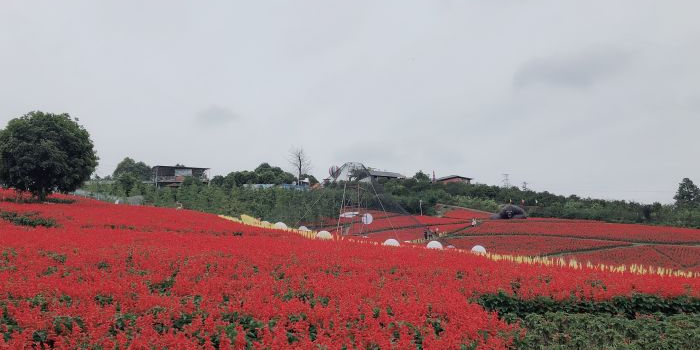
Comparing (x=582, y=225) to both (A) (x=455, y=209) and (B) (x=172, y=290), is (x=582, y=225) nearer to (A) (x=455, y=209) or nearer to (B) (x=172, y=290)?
(A) (x=455, y=209)

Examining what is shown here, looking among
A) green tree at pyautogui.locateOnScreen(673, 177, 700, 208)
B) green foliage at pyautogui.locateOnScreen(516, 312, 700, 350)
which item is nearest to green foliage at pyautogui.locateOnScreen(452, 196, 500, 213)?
green tree at pyautogui.locateOnScreen(673, 177, 700, 208)

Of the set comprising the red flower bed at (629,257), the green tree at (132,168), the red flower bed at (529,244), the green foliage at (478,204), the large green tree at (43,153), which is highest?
the green tree at (132,168)

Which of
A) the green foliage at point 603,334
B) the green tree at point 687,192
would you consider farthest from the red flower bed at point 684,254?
the green tree at point 687,192

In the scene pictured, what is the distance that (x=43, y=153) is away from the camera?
58.2ft

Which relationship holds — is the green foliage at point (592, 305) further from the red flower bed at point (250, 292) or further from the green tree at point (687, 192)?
the green tree at point (687, 192)

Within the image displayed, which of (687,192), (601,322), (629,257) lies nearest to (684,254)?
(629,257)

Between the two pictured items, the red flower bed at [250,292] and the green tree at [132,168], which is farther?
the green tree at [132,168]

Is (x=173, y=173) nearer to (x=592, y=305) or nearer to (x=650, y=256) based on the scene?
(x=650, y=256)

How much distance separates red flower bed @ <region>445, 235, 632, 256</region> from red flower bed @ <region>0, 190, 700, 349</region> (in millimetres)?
13902

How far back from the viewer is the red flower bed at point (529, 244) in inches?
899

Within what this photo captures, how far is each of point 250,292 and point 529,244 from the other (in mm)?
21384

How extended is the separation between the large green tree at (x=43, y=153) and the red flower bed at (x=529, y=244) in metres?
18.1

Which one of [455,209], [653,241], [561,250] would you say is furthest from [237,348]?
[455,209]

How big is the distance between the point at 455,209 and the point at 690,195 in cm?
2762
